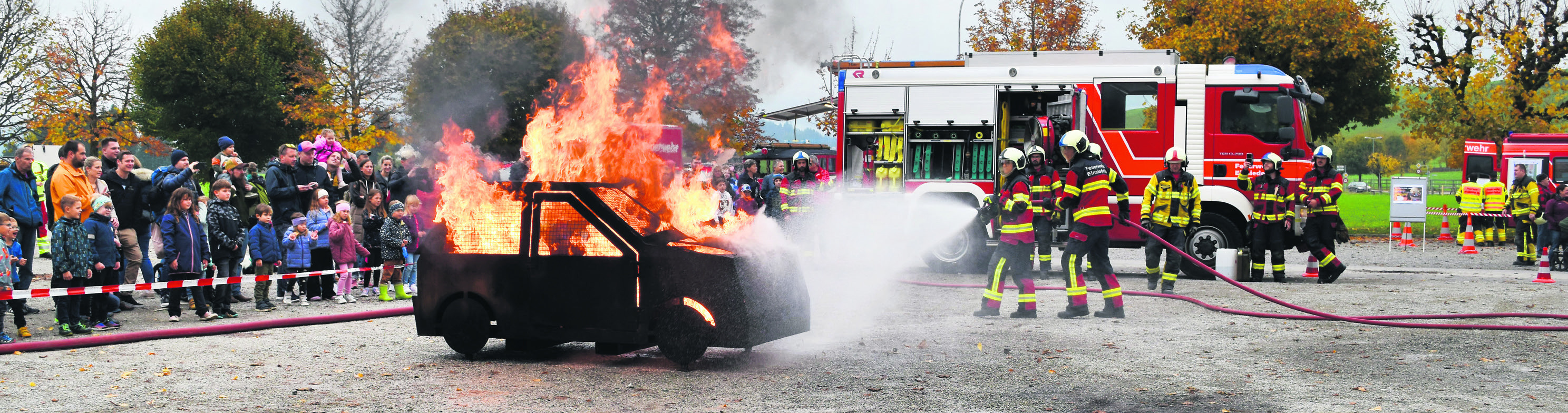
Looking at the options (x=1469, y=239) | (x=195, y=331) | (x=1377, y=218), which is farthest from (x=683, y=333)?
(x=1377, y=218)

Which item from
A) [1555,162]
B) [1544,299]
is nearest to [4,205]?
[1544,299]

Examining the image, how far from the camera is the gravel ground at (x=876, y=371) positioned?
596cm

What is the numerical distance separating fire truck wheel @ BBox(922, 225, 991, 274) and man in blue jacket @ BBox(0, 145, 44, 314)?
10035mm

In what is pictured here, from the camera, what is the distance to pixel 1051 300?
37.4 ft

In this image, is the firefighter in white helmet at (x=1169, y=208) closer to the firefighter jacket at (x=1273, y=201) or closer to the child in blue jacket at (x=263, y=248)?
the firefighter jacket at (x=1273, y=201)

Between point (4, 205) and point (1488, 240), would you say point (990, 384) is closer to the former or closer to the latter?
point (4, 205)

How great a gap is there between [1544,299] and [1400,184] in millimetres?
11383

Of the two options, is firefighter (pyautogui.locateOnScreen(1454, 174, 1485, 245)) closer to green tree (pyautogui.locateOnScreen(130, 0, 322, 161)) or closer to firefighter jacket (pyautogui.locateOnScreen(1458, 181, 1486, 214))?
firefighter jacket (pyautogui.locateOnScreen(1458, 181, 1486, 214))

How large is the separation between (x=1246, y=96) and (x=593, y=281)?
33.3ft

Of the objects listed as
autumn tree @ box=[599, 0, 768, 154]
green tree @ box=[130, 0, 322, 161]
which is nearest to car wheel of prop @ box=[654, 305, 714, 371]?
autumn tree @ box=[599, 0, 768, 154]

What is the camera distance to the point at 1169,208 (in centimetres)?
1262

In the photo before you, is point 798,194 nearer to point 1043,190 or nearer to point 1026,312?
point 1043,190

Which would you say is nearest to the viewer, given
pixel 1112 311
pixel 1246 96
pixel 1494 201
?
pixel 1112 311

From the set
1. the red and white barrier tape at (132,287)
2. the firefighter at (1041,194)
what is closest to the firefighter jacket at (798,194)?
the firefighter at (1041,194)
